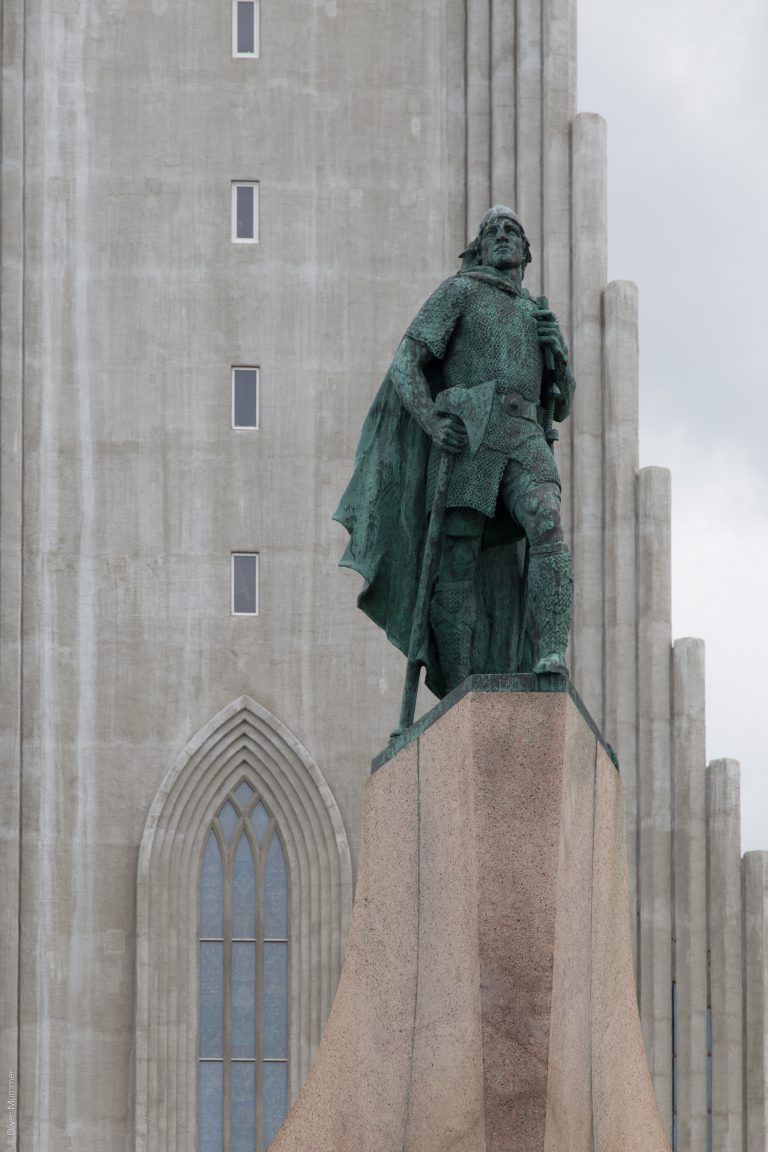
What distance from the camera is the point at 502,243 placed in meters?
14.1

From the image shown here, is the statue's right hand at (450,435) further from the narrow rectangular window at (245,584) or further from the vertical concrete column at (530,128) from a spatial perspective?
the vertical concrete column at (530,128)

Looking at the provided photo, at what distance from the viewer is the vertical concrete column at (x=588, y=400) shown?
28.0 metres

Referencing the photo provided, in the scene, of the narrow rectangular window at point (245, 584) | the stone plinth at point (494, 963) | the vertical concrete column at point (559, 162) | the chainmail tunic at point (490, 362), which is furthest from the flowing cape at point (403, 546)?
the narrow rectangular window at point (245, 584)

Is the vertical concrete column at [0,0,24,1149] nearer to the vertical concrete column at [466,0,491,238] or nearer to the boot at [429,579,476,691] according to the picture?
the vertical concrete column at [466,0,491,238]

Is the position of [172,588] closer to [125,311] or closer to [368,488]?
[125,311]

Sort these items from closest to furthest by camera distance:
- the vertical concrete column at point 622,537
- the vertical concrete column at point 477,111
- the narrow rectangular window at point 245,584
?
the vertical concrete column at point 622,537
the narrow rectangular window at point 245,584
the vertical concrete column at point 477,111

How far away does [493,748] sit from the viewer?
41.1 feet

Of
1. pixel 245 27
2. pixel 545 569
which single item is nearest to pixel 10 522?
pixel 245 27

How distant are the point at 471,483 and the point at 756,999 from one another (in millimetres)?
14581

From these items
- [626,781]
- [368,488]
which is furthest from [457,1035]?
[626,781]

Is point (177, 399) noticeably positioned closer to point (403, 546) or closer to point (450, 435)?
point (403, 546)

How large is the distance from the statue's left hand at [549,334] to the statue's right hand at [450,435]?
1.88 ft

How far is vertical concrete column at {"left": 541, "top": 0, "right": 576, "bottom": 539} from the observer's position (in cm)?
2877

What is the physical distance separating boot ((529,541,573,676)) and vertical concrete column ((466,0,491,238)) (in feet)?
52.6
